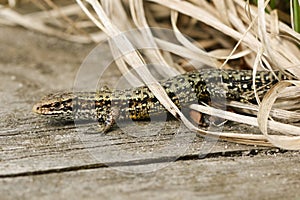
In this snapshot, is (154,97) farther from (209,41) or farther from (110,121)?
(209,41)

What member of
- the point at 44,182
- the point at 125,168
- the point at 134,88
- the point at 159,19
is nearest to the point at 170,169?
the point at 125,168

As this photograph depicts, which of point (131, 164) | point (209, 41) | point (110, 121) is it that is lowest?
point (131, 164)

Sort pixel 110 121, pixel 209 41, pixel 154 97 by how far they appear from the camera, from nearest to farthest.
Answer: pixel 110 121
pixel 154 97
pixel 209 41

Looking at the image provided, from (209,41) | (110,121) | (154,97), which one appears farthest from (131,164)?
(209,41)

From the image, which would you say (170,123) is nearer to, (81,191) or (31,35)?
(81,191)

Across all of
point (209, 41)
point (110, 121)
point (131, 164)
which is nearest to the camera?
point (131, 164)

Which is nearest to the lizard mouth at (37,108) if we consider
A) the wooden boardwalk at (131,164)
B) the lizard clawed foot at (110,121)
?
the wooden boardwalk at (131,164)

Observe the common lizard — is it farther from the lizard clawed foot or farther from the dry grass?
the dry grass

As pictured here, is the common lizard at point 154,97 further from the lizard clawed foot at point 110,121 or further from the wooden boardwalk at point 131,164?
the wooden boardwalk at point 131,164
